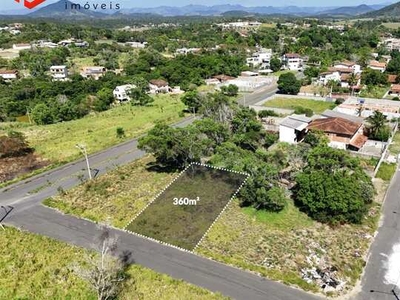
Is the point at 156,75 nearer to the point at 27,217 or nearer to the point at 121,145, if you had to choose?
the point at 121,145

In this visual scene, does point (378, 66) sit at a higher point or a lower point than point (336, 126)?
higher

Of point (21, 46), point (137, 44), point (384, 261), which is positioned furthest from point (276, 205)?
point (137, 44)

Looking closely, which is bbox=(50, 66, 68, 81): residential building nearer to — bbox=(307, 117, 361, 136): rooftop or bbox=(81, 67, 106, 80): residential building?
bbox=(81, 67, 106, 80): residential building

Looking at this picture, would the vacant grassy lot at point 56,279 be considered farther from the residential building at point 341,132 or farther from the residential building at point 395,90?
the residential building at point 395,90

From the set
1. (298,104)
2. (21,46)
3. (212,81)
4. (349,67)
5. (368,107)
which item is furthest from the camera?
(21,46)

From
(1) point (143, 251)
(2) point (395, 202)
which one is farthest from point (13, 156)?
(2) point (395, 202)

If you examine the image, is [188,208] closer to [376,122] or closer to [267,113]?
[376,122]

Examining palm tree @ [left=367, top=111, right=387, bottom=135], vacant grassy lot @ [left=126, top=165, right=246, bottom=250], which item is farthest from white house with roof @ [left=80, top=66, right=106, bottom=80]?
palm tree @ [left=367, top=111, right=387, bottom=135]
